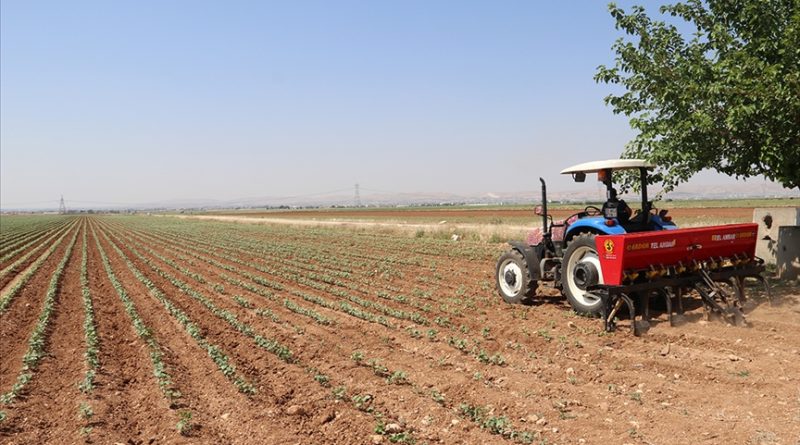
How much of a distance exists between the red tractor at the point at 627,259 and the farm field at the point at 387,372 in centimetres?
34

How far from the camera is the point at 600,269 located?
6789 millimetres

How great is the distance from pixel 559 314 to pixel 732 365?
8.51 ft

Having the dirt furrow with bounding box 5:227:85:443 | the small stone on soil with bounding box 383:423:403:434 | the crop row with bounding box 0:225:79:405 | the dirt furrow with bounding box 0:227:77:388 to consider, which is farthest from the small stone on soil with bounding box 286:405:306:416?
the dirt furrow with bounding box 0:227:77:388

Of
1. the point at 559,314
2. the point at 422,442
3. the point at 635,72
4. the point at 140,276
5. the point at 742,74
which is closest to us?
the point at 422,442

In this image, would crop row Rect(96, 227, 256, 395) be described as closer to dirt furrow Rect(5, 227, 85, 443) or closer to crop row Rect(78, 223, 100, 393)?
crop row Rect(78, 223, 100, 393)

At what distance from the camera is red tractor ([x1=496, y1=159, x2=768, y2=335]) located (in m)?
6.52

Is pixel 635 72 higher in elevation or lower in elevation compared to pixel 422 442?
higher

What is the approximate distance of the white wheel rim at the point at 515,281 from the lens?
8461 millimetres

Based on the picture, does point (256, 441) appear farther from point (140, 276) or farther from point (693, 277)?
point (140, 276)

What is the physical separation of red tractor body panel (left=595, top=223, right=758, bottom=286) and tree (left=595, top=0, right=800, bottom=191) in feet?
4.00

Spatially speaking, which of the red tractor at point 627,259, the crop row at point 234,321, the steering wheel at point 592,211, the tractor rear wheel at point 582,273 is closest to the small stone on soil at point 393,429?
the crop row at point 234,321

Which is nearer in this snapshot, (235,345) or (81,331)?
(235,345)

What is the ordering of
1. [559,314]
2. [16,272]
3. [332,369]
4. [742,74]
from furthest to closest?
[16,272]
[559,314]
[742,74]
[332,369]

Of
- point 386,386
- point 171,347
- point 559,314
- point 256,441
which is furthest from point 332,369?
point 559,314
